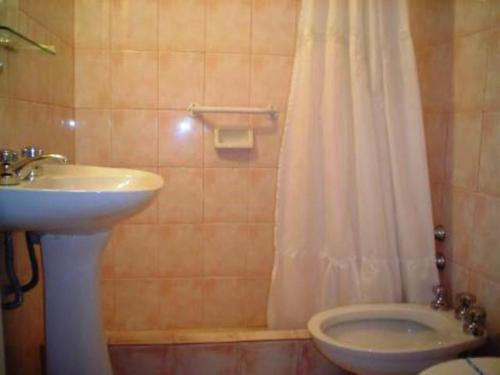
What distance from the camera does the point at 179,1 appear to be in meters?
1.96

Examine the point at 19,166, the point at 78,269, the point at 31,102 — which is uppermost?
the point at 31,102

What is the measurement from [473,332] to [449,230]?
43 centimetres

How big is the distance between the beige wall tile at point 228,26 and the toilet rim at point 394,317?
4.10 feet

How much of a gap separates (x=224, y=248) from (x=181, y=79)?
0.83 meters

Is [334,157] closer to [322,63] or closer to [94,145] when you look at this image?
[322,63]

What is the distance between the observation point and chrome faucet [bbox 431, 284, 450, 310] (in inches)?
63.5

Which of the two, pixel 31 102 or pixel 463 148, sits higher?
pixel 31 102

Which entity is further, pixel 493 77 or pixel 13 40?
pixel 493 77

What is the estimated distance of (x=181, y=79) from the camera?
1.99 metres

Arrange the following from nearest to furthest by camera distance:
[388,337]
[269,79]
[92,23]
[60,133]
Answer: [388,337], [60,133], [92,23], [269,79]

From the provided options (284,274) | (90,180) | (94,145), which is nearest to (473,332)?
(284,274)

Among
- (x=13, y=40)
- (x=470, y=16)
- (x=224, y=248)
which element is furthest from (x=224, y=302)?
(x=470, y=16)

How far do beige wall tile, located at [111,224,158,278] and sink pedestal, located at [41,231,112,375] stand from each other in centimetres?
72

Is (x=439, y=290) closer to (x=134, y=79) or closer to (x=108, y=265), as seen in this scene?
(x=108, y=265)
